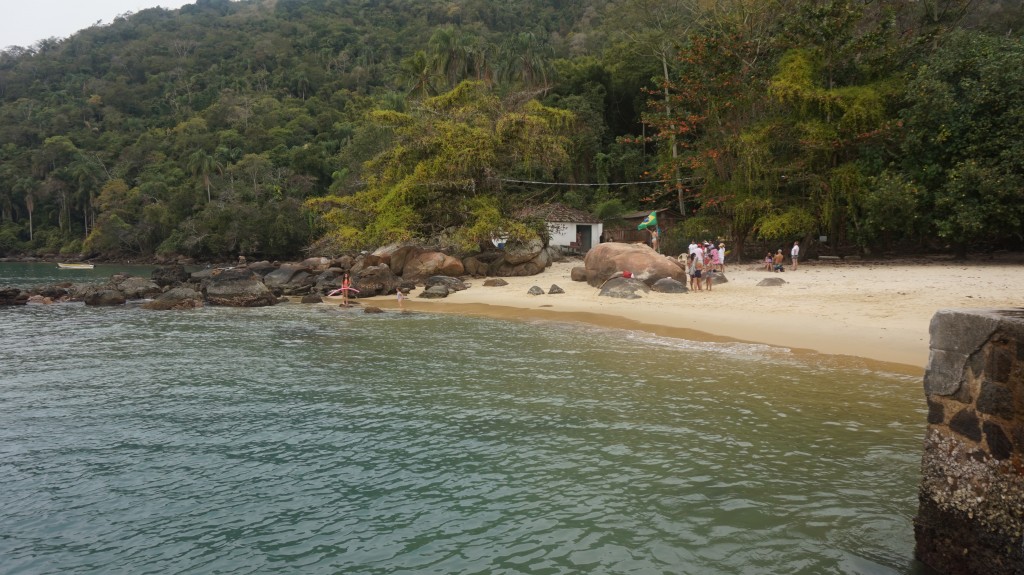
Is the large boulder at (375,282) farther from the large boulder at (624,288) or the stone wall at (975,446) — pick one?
the stone wall at (975,446)

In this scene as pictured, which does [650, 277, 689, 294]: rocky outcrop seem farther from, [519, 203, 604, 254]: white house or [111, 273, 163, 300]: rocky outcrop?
[111, 273, 163, 300]: rocky outcrop

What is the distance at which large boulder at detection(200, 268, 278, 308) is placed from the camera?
80.8ft

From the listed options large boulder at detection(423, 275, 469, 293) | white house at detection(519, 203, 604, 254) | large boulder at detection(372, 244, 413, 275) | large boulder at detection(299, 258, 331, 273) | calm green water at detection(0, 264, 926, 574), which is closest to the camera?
calm green water at detection(0, 264, 926, 574)

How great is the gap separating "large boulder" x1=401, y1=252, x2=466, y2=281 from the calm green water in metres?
16.6

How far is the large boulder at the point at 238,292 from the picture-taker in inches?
969

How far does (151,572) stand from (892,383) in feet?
36.7

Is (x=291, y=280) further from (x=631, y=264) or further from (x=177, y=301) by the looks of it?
(x=631, y=264)

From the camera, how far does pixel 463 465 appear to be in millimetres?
7023

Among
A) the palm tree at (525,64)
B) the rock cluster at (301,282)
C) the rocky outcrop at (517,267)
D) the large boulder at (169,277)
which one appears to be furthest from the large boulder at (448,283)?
the palm tree at (525,64)

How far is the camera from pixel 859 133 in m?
26.1

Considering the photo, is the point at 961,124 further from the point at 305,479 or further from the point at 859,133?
the point at 305,479

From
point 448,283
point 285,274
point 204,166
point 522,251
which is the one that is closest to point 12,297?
point 285,274

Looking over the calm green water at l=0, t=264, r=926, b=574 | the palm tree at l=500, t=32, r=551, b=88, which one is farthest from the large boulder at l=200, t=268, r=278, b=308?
the palm tree at l=500, t=32, r=551, b=88

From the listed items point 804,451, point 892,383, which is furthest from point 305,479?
point 892,383
